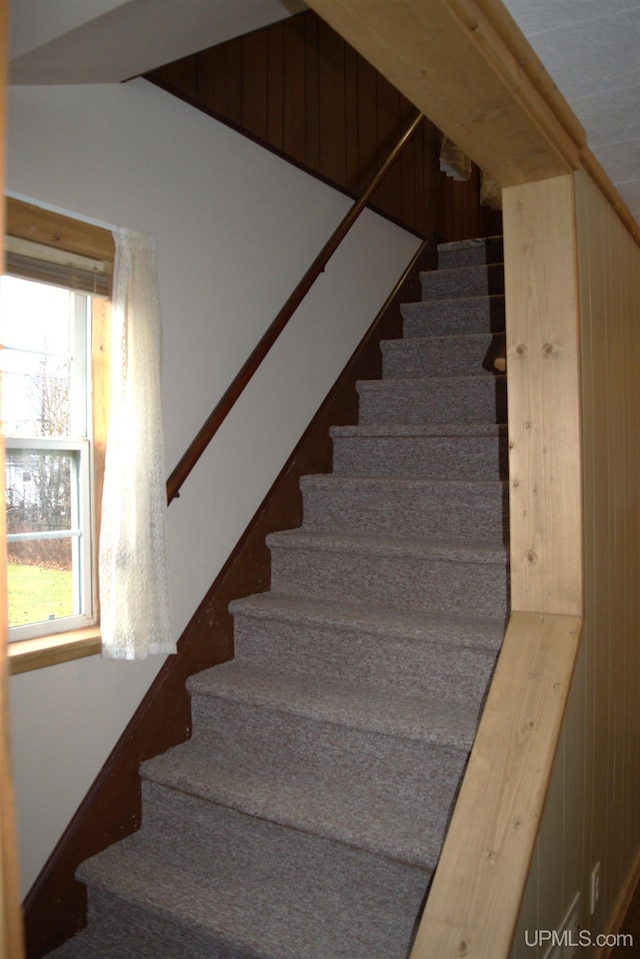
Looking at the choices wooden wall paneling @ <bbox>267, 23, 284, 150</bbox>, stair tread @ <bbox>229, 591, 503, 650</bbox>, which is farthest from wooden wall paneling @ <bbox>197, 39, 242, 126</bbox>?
stair tread @ <bbox>229, 591, 503, 650</bbox>

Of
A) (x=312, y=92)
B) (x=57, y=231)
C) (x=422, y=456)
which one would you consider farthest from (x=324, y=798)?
(x=312, y=92)

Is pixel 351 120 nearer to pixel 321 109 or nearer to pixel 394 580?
pixel 321 109

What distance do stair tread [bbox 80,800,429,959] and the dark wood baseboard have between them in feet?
0.22

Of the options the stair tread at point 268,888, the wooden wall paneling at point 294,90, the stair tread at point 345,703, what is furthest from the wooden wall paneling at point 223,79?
the stair tread at point 268,888

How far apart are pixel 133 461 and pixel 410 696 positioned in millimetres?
1072

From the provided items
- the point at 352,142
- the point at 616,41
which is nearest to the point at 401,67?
the point at 616,41

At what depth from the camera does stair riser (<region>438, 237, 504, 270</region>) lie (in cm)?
404

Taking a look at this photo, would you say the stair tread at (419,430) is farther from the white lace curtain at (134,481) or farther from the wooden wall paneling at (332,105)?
the white lace curtain at (134,481)

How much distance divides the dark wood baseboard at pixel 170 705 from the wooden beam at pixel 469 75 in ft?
5.04

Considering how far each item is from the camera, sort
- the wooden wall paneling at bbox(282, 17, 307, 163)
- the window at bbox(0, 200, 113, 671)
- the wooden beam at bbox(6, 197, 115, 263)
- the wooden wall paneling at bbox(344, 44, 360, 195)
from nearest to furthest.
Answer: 1. the wooden beam at bbox(6, 197, 115, 263)
2. the window at bbox(0, 200, 113, 671)
3. the wooden wall paneling at bbox(282, 17, 307, 163)
4. the wooden wall paneling at bbox(344, 44, 360, 195)

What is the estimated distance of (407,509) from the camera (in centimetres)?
290

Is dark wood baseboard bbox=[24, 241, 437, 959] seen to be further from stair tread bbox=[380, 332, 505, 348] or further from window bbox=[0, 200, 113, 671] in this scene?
window bbox=[0, 200, 113, 671]

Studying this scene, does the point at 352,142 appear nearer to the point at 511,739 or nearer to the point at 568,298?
the point at 568,298

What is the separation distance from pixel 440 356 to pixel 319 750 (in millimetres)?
1966
